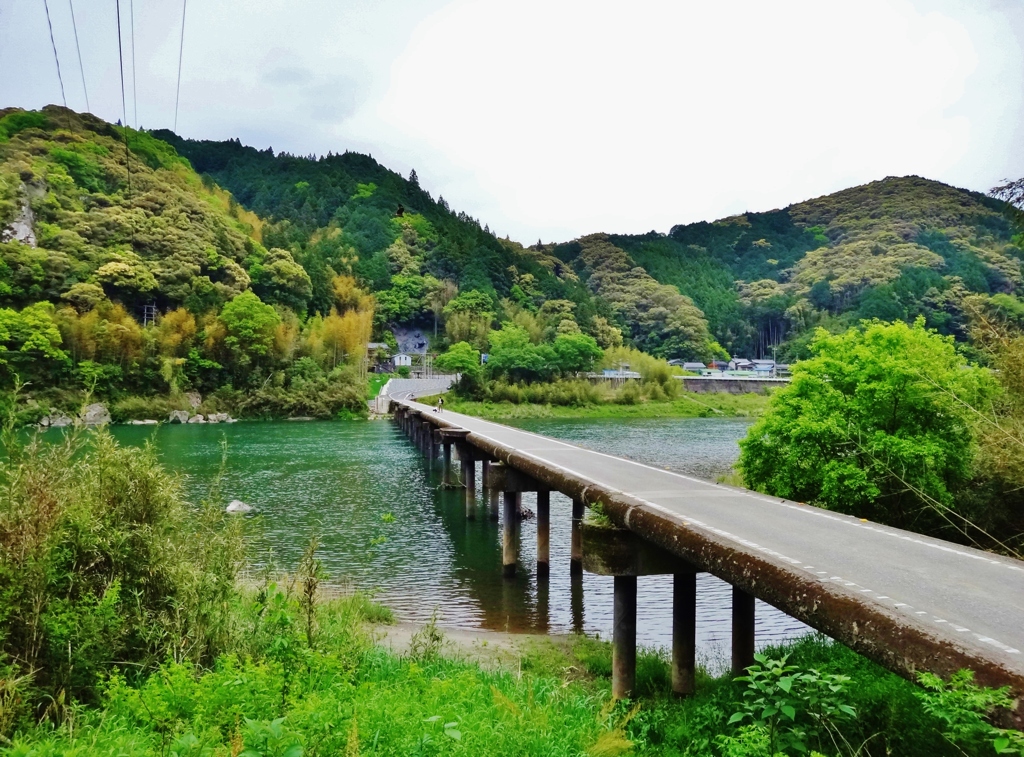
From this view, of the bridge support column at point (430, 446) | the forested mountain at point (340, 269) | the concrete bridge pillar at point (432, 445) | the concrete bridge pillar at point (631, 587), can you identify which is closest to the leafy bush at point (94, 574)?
the concrete bridge pillar at point (631, 587)

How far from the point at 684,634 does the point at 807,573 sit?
3.07 meters

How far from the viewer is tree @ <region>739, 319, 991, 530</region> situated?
1145cm

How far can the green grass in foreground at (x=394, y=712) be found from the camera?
13.0 feet

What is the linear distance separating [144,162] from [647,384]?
237ft

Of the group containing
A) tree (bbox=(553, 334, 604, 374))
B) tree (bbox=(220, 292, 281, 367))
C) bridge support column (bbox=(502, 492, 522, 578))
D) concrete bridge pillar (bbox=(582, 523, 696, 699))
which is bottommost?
bridge support column (bbox=(502, 492, 522, 578))

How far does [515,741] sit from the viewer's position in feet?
14.4

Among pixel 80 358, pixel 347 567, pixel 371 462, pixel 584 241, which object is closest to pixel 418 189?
pixel 584 241

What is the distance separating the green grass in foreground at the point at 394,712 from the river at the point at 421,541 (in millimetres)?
1827

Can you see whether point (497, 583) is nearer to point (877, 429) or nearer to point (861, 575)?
point (877, 429)

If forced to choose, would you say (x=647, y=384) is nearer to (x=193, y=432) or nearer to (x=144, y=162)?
(x=193, y=432)

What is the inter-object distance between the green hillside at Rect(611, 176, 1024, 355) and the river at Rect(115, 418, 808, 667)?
249 ft

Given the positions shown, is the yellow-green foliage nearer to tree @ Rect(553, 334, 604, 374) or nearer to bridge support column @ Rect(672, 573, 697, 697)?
tree @ Rect(553, 334, 604, 374)

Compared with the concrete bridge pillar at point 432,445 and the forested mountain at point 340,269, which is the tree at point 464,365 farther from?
the concrete bridge pillar at point 432,445

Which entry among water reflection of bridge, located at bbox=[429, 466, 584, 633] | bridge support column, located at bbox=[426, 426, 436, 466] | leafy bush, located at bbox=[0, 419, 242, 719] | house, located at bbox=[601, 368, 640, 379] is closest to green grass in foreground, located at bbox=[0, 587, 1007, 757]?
leafy bush, located at bbox=[0, 419, 242, 719]
